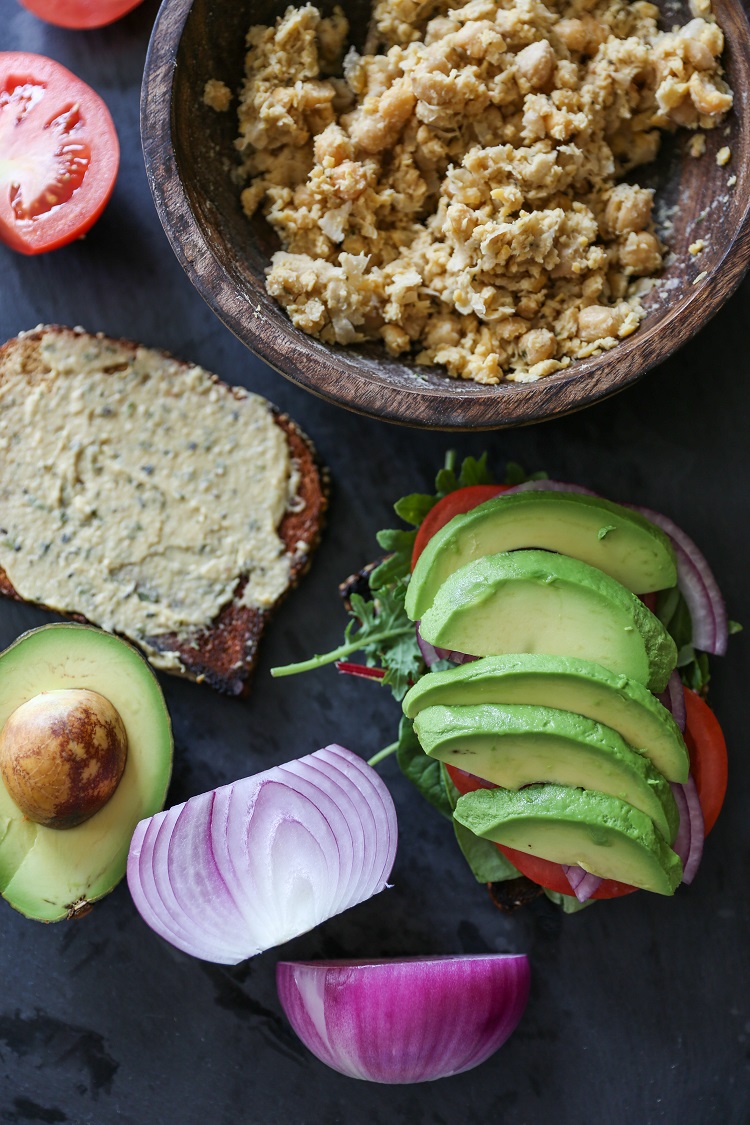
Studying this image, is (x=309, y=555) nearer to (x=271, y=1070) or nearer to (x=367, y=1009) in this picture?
(x=367, y=1009)

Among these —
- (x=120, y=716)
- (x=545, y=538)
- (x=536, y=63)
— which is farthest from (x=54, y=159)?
(x=545, y=538)

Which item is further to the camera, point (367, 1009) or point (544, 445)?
point (544, 445)

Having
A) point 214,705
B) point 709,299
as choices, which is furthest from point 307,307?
point 214,705

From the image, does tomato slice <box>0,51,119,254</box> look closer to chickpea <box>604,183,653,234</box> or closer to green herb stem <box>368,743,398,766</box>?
chickpea <box>604,183,653,234</box>

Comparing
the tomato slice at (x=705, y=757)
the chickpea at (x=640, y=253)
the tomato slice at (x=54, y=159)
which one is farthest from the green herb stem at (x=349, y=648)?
the tomato slice at (x=54, y=159)

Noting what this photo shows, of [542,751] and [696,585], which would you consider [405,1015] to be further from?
[696,585]

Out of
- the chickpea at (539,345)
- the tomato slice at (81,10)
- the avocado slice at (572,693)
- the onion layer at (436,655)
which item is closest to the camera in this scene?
the avocado slice at (572,693)

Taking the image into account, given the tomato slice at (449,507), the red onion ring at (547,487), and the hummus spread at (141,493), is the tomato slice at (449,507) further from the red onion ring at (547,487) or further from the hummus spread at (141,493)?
the hummus spread at (141,493)
